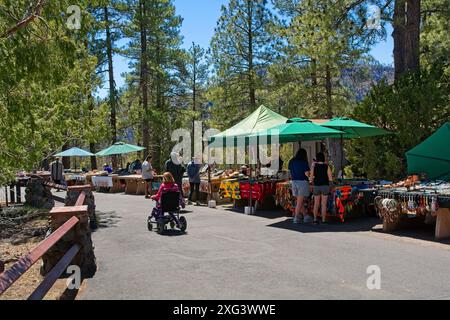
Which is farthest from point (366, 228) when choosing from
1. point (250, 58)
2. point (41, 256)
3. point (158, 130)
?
point (158, 130)

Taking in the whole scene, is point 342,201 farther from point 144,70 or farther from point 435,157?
point 144,70

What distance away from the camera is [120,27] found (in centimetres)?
2995

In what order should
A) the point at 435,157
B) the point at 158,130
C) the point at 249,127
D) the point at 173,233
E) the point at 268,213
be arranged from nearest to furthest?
the point at 173,233, the point at 435,157, the point at 268,213, the point at 249,127, the point at 158,130

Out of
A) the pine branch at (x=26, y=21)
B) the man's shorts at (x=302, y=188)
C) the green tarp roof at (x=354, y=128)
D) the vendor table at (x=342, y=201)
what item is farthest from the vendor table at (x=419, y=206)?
the pine branch at (x=26, y=21)

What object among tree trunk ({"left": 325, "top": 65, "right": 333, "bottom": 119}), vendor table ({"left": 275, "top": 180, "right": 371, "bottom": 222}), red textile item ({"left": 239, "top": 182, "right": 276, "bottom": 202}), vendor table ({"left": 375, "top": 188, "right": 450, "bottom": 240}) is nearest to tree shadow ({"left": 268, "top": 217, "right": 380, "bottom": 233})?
vendor table ({"left": 275, "top": 180, "right": 371, "bottom": 222})

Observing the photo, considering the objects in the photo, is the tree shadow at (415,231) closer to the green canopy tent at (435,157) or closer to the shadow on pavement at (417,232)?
the shadow on pavement at (417,232)

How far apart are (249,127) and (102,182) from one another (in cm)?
1250

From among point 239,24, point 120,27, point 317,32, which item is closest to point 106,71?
point 120,27

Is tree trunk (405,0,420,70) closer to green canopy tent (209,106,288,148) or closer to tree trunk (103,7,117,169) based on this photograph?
green canopy tent (209,106,288,148)

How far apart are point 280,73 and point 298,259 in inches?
763

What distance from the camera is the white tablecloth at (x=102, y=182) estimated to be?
24.1 m

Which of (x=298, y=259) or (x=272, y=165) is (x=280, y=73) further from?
(x=298, y=259)

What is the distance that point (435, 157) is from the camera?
1157cm

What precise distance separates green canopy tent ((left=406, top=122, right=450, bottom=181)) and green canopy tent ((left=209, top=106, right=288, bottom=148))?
12.9 feet
